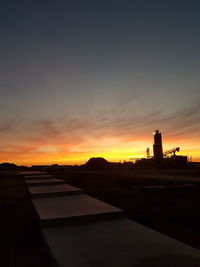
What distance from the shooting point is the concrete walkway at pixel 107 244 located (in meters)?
3.46

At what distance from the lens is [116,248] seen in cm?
396

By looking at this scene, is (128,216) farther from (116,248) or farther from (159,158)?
(159,158)

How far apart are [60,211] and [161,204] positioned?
14.5 ft

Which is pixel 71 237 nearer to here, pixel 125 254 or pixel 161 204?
pixel 125 254

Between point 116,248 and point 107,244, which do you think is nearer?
point 116,248

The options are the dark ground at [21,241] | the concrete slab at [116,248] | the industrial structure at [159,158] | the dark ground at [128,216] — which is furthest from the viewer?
the industrial structure at [159,158]

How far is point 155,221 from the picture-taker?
21.8 feet

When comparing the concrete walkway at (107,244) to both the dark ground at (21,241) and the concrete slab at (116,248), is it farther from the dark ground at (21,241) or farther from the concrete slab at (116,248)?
the dark ground at (21,241)

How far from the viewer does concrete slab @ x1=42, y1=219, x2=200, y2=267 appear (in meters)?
3.45

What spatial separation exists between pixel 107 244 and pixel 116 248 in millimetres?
250

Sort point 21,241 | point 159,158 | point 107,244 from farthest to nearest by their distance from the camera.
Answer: point 159,158 → point 21,241 → point 107,244

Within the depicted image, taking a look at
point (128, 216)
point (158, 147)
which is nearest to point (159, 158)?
point (158, 147)

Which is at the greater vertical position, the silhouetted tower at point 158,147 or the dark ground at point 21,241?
the silhouetted tower at point 158,147

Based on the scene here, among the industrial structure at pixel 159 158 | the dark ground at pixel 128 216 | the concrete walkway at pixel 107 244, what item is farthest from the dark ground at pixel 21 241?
the industrial structure at pixel 159 158
